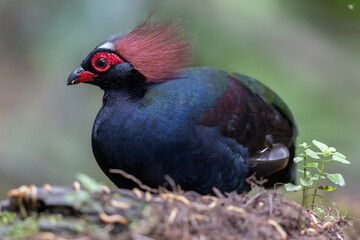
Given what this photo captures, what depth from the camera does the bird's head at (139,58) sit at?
4445 mm

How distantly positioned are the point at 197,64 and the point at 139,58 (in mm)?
3552

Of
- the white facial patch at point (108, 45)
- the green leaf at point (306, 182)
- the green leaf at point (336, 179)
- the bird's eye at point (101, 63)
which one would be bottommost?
the green leaf at point (306, 182)

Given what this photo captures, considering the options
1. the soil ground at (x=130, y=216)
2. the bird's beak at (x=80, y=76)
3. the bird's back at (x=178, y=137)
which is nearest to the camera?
the soil ground at (x=130, y=216)

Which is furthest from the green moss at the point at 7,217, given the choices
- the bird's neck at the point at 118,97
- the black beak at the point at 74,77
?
the black beak at the point at 74,77

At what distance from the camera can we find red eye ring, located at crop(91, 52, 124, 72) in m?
4.44

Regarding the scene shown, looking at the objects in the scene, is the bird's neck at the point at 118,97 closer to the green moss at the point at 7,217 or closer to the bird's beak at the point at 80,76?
the bird's beak at the point at 80,76

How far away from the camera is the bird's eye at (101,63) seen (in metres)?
4.45

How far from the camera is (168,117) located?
419cm

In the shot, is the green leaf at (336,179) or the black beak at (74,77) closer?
the green leaf at (336,179)

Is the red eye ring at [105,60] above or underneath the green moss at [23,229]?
above

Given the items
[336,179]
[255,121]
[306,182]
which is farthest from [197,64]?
[336,179]

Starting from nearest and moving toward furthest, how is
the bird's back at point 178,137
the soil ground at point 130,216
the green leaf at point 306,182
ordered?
the soil ground at point 130,216
the green leaf at point 306,182
the bird's back at point 178,137

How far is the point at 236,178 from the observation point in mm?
4504

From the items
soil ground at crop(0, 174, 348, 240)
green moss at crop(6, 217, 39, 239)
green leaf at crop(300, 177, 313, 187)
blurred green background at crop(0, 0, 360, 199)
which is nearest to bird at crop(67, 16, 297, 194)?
green leaf at crop(300, 177, 313, 187)
